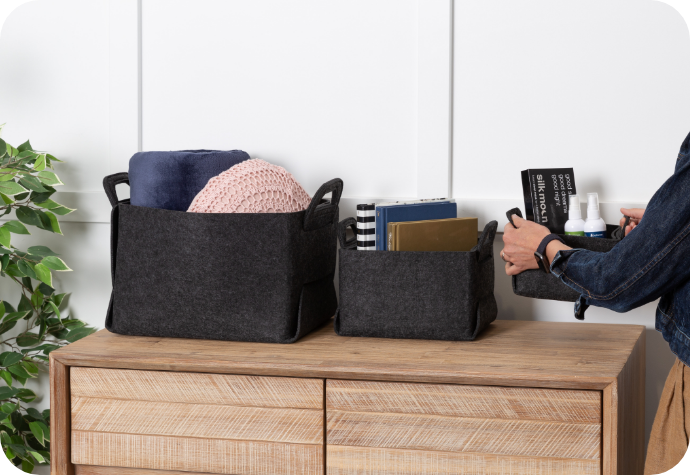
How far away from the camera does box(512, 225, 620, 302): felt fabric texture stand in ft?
4.07

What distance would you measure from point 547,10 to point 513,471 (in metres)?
0.96

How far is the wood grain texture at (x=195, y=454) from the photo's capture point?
1.13 meters

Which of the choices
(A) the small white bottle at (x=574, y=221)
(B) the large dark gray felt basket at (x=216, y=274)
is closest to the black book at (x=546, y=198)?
(A) the small white bottle at (x=574, y=221)

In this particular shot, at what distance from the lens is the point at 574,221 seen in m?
1.28

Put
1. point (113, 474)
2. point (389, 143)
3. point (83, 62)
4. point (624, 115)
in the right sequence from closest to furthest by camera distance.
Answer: point (113, 474), point (624, 115), point (389, 143), point (83, 62)

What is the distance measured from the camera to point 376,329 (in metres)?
1.27

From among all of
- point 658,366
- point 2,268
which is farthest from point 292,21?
point 658,366

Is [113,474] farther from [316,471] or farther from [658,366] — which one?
Result: [658,366]

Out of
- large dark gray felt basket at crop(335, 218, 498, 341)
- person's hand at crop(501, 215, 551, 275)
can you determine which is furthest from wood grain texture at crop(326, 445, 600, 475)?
person's hand at crop(501, 215, 551, 275)

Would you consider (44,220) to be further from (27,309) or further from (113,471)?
(113,471)

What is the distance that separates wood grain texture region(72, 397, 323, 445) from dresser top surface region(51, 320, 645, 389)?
0.22 ft

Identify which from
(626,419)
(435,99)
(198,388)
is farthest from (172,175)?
(626,419)

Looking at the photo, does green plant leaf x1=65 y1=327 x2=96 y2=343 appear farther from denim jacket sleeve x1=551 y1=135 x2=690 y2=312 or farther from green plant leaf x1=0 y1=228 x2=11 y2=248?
denim jacket sleeve x1=551 y1=135 x2=690 y2=312

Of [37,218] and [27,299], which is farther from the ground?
[37,218]
